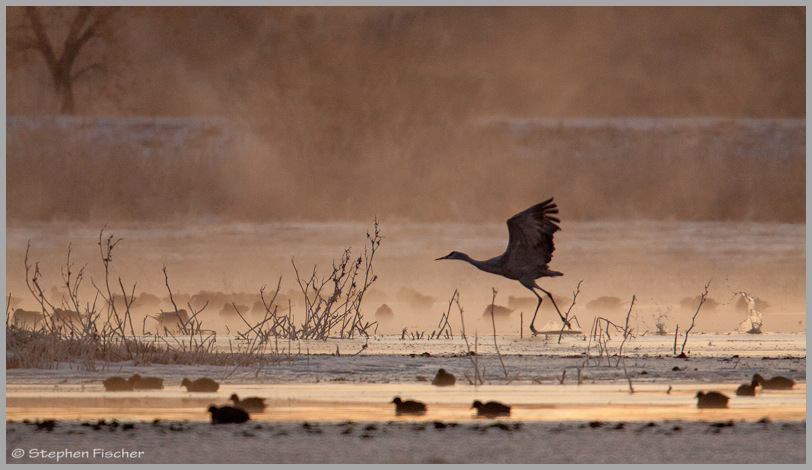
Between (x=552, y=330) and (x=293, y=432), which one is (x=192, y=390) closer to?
(x=293, y=432)

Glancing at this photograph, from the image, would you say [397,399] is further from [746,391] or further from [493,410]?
[746,391]

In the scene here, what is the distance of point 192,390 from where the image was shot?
→ 9.86 meters

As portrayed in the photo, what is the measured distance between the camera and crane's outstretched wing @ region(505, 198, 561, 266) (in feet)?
52.4

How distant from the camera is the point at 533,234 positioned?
16516 mm

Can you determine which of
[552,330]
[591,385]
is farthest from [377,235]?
[591,385]

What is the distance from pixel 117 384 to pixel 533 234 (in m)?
7.49

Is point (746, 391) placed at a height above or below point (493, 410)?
above

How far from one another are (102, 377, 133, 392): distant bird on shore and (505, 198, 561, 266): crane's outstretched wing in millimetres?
6498

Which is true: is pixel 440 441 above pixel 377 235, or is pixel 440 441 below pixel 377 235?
below

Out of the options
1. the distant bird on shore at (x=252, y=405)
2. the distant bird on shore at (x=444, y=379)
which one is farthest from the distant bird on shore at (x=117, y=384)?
the distant bird on shore at (x=444, y=379)

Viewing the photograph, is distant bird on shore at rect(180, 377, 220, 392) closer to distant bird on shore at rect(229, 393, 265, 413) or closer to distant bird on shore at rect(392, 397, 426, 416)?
distant bird on shore at rect(229, 393, 265, 413)

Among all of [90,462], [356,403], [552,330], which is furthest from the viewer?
[552,330]

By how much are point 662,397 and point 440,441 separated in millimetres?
2745

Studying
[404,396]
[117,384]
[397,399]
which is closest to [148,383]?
[117,384]
